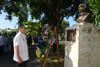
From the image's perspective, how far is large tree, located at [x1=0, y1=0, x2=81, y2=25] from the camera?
9.43 meters

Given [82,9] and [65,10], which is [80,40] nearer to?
[82,9]

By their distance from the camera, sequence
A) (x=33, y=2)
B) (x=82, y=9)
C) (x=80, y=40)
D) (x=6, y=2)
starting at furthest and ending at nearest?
(x=33, y=2), (x=6, y=2), (x=82, y=9), (x=80, y=40)

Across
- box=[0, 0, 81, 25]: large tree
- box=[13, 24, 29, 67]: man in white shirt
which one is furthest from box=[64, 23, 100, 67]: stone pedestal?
box=[0, 0, 81, 25]: large tree

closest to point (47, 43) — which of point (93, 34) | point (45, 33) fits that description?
point (45, 33)

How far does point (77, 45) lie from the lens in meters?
3.63

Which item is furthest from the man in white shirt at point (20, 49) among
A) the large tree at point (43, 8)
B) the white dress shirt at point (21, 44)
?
the large tree at point (43, 8)

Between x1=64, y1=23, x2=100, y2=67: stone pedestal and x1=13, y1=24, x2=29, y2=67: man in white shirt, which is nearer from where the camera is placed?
x1=13, y1=24, x2=29, y2=67: man in white shirt

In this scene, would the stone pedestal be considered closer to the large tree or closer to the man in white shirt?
the man in white shirt

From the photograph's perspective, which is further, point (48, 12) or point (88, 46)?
point (48, 12)

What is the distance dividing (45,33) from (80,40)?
1.48 meters

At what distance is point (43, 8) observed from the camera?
32.9 ft

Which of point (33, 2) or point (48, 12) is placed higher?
point (33, 2)

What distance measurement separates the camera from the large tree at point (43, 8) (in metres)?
9.43

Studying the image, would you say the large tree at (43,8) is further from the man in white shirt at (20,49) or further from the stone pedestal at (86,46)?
the man in white shirt at (20,49)
